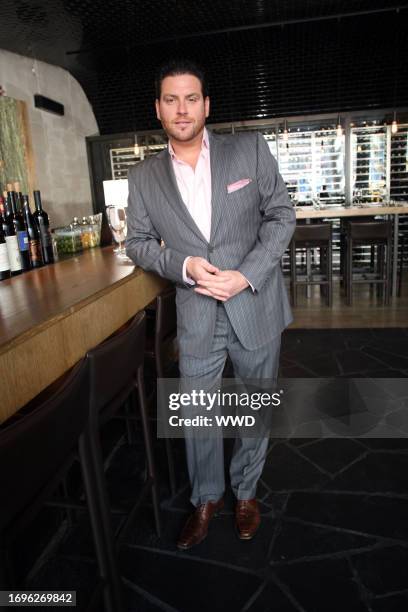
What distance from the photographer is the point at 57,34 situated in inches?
236

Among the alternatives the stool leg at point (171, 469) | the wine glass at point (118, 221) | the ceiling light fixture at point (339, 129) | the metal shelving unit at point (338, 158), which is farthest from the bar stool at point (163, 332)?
the ceiling light fixture at point (339, 129)

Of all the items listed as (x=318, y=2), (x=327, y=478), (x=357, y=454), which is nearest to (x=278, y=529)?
(x=327, y=478)

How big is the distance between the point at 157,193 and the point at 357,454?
5.70 feet

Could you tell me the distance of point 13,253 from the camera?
2086 mm

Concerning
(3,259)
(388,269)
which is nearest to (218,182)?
(3,259)

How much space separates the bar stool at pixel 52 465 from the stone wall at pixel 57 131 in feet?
19.7

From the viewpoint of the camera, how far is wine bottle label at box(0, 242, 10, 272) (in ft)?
6.31

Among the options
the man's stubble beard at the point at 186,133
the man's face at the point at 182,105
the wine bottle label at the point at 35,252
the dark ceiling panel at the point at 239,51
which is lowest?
the wine bottle label at the point at 35,252

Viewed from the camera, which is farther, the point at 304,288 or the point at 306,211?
the point at 304,288

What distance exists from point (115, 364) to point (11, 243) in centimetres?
97

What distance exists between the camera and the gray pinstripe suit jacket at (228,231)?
1.73m

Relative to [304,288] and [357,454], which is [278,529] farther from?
[304,288]

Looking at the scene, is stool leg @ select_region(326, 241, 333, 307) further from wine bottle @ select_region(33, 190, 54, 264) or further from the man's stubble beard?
the man's stubble beard

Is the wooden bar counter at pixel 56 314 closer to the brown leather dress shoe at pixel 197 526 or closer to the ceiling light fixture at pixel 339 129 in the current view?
the brown leather dress shoe at pixel 197 526
